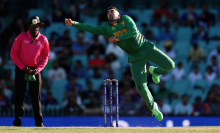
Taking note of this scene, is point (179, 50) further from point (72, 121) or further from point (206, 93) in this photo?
point (72, 121)

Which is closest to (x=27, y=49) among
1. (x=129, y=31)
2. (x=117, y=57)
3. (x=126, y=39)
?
(x=126, y=39)

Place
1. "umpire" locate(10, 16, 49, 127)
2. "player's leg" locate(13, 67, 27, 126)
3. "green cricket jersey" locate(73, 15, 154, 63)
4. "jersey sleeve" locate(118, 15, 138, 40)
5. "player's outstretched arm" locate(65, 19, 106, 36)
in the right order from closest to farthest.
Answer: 1. "jersey sleeve" locate(118, 15, 138, 40)
2. "player's outstretched arm" locate(65, 19, 106, 36)
3. "green cricket jersey" locate(73, 15, 154, 63)
4. "umpire" locate(10, 16, 49, 127)
5. "player's leg" locate(13, 67, 27, 126)

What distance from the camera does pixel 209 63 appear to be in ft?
54.7

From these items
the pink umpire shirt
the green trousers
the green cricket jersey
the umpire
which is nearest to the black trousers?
the umpire

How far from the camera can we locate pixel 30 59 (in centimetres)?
1041

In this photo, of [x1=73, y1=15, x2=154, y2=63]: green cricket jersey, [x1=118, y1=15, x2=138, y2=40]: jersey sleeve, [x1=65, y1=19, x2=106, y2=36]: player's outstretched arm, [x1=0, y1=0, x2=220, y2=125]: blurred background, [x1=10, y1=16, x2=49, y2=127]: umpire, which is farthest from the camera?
[x1=0, y1=0, x2=220, y2=125]: blurred background

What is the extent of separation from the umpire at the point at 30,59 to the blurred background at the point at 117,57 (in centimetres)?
354

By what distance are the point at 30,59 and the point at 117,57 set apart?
21.4 ft

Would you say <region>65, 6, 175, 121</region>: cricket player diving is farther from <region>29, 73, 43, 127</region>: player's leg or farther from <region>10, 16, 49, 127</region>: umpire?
<region>29, 73, 43, 127</region>: player's leg

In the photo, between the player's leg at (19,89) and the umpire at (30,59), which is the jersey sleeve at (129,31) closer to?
the umpire at (30,59)

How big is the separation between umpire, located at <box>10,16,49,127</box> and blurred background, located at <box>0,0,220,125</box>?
3.54 metres

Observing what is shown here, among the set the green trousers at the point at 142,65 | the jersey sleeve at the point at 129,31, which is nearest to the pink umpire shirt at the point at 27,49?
the jersey sleeve at the point at 129,31

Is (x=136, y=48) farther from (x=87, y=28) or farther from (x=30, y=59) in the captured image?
(x=30, y=59)

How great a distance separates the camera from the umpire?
1031 centimetres
